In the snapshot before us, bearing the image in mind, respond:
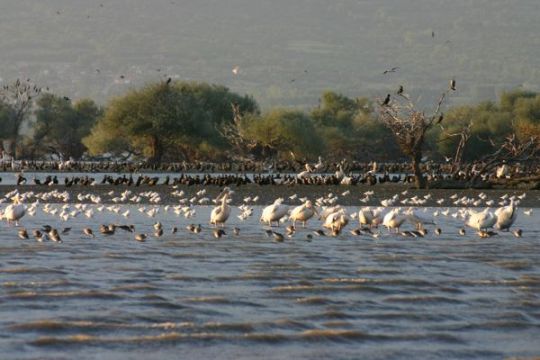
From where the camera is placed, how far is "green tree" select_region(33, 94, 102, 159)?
404 ft

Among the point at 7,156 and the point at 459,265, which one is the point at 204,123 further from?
the point at 459,265

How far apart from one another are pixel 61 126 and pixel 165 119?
3444cm

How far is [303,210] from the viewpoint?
1077 inches

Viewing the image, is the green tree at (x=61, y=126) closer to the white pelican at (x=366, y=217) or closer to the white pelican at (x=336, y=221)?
the white pelican at (x=366, y=217)

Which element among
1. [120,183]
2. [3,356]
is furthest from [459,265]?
[120,183]

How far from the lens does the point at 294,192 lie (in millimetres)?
45188

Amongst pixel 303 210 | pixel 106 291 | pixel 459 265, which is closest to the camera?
pixel 106 291

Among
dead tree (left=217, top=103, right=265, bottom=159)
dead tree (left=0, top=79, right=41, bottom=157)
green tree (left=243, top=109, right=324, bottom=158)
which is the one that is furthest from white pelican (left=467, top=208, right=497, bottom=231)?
dead tree (left=0, top=79, right=41, bottom=157)

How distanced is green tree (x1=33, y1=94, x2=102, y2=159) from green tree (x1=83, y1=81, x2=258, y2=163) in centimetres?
1808

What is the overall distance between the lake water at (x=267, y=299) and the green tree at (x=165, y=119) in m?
69.6

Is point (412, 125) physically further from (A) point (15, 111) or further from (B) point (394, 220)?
(A) point (15, 111)

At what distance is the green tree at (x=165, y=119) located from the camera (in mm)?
92625

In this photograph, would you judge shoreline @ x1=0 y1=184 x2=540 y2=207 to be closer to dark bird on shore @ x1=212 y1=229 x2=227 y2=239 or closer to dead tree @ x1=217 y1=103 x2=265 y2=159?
dark bird on shore @ x1=212 y1=229 x2=227 y2=239

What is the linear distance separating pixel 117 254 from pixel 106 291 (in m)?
4.85
